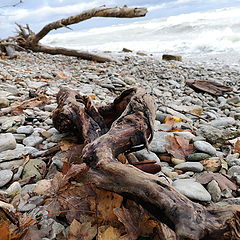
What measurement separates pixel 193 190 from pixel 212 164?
1.62ft

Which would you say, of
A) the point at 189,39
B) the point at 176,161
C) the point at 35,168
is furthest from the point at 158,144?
the point at 189,39

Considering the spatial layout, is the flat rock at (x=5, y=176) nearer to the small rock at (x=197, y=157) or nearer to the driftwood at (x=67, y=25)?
the small rock at (x=197, y=157)

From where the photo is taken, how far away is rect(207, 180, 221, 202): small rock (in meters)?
1.65

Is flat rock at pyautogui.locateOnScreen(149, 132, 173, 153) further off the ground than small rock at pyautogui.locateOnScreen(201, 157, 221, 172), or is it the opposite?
flat rock at pyautogui.locateOnScreen(149, 132, 173, 153)

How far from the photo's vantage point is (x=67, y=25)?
8047 millimetres

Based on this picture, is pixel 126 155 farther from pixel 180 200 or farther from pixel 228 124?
pixel 228 124

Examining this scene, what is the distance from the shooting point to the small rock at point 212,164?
6.56ft

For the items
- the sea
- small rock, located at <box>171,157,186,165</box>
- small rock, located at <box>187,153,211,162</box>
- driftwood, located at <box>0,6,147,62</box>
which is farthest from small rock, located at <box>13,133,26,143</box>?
the sea

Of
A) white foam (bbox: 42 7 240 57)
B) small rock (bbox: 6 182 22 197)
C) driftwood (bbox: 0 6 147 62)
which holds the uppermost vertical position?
small rock (bbox: 6 182 22 197)

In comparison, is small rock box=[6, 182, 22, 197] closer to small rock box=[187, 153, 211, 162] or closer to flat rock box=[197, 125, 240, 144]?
small rock box=[187, 153, 211, 162]

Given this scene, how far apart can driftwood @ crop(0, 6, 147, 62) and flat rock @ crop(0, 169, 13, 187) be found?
5.80 meters

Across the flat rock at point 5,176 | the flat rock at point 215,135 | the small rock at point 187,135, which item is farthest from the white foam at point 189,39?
the flat rock at point 5,176

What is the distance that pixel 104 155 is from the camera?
1364 millimetres

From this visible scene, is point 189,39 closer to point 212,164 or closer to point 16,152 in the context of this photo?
point 212,164
